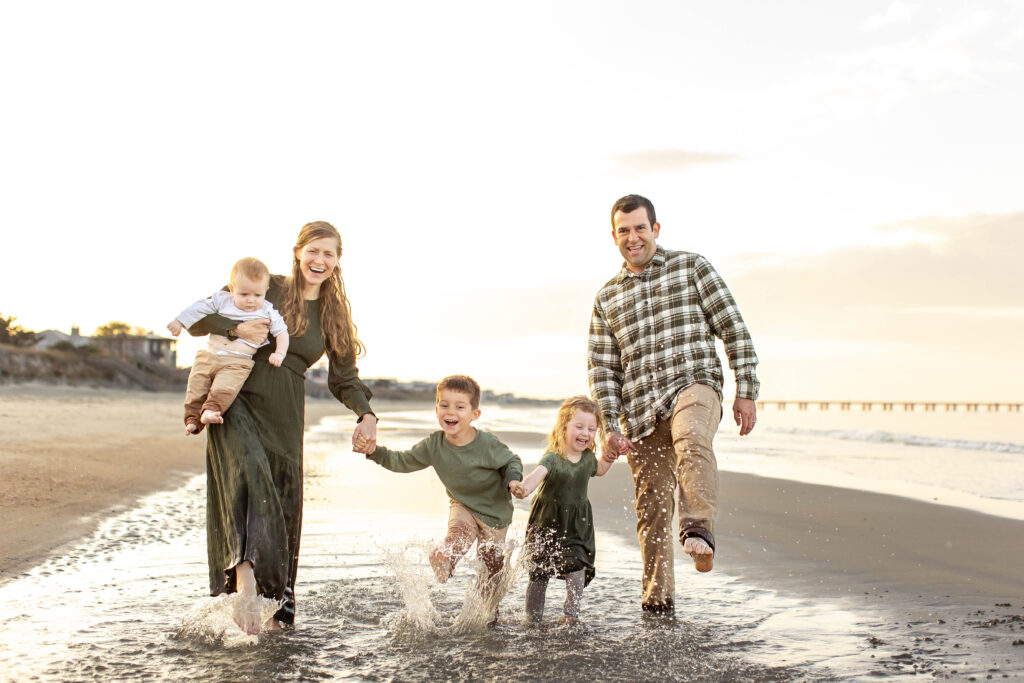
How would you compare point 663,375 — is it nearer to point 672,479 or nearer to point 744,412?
point 744,412

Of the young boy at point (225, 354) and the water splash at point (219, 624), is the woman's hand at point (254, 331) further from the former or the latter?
the water splash at point (219, 624)

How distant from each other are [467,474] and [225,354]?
137cm

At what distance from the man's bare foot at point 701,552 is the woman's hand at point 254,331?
2.26 meters

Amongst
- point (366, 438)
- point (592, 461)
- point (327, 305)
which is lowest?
point (592, 461)

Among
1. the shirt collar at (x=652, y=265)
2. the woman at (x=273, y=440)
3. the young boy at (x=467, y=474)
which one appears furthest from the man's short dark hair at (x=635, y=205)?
the woman at (x=273, y=440)

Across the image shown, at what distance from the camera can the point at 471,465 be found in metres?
4.57

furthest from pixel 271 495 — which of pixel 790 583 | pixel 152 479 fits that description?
pixel 152 479

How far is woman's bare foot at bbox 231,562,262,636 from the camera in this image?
395cm

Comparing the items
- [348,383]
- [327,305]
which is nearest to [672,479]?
[348,383]

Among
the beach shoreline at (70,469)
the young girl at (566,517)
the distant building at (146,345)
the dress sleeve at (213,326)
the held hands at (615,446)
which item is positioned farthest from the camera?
the distant building at (146,345)

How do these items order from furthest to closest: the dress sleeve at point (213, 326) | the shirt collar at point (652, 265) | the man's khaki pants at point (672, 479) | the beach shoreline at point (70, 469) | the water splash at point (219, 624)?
the beach shoreline at point (70, 469) < the shirt collar at point (652, 265) < the man's khaki pants at point (672, 479) < the water splash at point (219, 624) < the dress sleeve at point (213, 326)

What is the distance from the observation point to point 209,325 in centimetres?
396

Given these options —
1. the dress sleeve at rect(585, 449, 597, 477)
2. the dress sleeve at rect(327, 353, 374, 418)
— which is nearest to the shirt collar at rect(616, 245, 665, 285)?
the dress sleeve at rect(585, 449, 597, 477)

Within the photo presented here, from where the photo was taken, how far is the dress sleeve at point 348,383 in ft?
15.3
